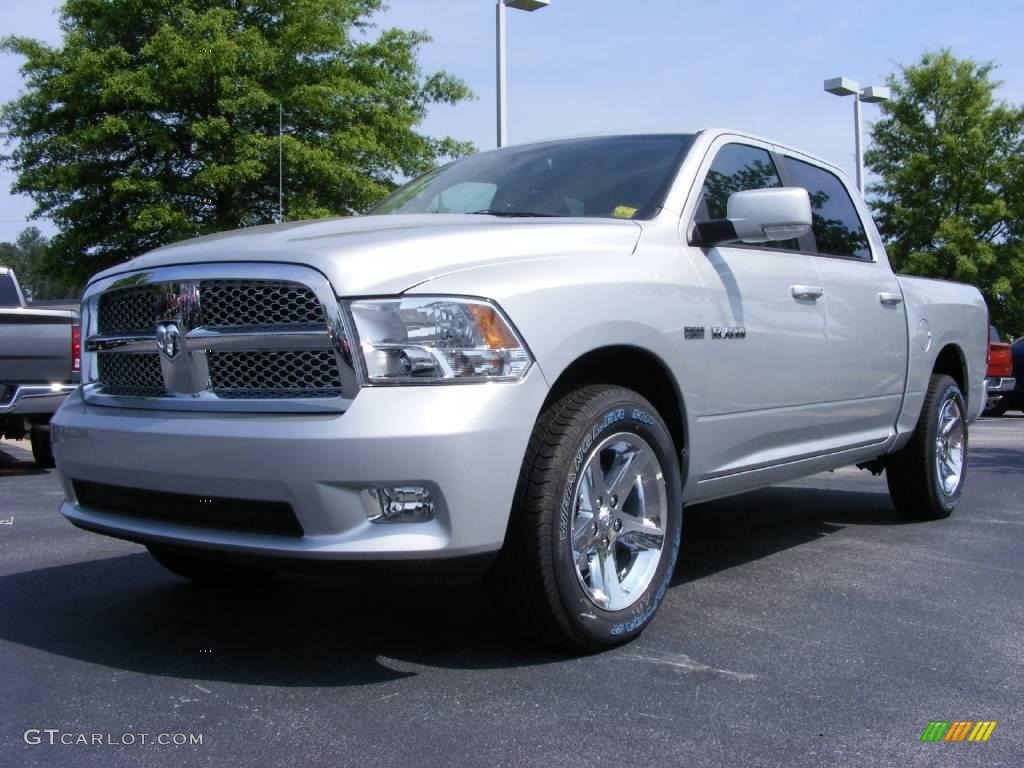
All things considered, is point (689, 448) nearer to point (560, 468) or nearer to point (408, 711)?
point (560, 468)

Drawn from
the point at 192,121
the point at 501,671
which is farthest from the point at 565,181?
the point at 192,121

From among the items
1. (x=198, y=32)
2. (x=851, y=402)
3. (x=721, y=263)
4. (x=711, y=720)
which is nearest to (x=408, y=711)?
(x=711, y=720)

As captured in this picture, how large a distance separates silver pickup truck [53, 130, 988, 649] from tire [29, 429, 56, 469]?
5.86 meters

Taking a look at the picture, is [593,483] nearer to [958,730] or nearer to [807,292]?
[958,730]

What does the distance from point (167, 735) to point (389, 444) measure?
2.95 ft

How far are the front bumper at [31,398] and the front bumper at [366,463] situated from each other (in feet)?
20.2

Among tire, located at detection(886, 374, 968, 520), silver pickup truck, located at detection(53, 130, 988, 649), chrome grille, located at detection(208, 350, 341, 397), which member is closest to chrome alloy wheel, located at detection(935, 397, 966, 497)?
tire, located at detection(886, 374, 968, 520)

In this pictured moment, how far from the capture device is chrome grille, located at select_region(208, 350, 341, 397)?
9.66 ft

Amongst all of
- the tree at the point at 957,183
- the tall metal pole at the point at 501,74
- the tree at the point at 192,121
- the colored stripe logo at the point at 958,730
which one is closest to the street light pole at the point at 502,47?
the tall metal pole at the point at 501,74

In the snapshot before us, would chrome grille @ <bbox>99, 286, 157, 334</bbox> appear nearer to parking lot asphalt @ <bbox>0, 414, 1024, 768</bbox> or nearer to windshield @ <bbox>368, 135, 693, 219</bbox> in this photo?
parking lot asphalt @ <bbox>0, 414, 1024, 768</bbox>

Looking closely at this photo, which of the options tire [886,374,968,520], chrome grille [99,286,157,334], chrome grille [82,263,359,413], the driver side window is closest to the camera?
chrome grille [82,263,359,413]

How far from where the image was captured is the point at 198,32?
19.9 m

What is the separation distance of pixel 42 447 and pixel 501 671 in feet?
24.9

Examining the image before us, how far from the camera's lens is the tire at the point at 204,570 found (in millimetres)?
4055
